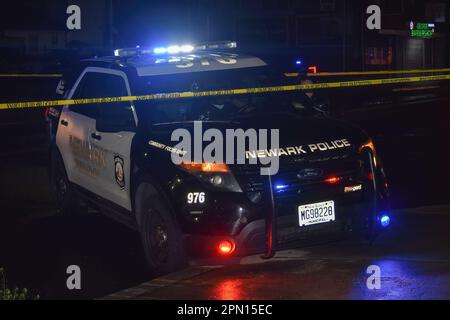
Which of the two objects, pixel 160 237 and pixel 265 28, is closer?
pixel 160 237

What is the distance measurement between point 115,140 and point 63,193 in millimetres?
2161

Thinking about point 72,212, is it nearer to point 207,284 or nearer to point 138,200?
point 138,200

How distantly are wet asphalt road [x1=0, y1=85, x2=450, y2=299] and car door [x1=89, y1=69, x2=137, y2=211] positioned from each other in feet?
2.05

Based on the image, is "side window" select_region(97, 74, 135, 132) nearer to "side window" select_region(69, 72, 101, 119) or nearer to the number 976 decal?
"side window" select_region(69, 72, 101, 119)

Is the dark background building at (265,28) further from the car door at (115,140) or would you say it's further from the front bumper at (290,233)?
the front bumper at (290,233)

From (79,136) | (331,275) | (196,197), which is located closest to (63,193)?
(79,136)

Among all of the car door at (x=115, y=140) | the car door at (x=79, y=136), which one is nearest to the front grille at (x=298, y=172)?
the car door at (x=115, y=140)

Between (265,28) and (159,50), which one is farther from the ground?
(265,28)

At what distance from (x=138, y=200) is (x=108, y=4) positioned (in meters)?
21.5

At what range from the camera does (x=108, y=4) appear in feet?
92.2

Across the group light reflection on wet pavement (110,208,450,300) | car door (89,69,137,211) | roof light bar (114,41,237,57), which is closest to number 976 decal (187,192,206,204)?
light reflection on wet pavement (110,208,450,300)

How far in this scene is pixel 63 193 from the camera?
9.84 m

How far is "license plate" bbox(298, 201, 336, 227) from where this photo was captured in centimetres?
689

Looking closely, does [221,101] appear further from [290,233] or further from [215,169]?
[290,233]
